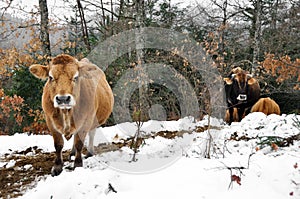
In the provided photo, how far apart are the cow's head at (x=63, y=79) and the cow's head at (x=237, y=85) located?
20.5ft

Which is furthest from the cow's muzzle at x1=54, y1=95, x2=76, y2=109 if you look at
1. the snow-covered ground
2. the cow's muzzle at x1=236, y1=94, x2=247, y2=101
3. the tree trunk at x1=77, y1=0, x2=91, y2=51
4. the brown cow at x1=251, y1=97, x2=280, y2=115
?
the tree trunk at x1=77, y1=0, x2=91, y2=51

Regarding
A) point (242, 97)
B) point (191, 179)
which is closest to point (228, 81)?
point (242, 97)

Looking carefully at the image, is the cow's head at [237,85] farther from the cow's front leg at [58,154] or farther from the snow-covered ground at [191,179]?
the cow's front leg at [58,154]

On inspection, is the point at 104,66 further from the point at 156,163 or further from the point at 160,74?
the point at 156,163

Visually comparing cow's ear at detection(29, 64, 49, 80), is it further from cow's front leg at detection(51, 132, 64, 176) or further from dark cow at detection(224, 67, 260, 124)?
dark cow at detection(224, 67, 260, 124)

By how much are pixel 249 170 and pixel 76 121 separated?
2335 mm

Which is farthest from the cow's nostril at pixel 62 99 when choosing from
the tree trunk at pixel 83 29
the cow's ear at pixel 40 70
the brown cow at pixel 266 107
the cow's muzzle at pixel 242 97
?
the tree trunk at pixel 83 29

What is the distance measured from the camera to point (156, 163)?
354 centimetres

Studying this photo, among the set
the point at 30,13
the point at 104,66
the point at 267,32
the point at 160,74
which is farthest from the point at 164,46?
the point at 267,32

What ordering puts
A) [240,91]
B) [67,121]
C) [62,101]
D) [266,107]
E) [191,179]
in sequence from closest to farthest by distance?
[191,179] < [62,101] < [67,121] < [266,107] < [240,91]

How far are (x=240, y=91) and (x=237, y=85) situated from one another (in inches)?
10.0

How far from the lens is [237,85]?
948 cm

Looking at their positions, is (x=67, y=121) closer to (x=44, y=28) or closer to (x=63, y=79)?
(x=63, y=79)

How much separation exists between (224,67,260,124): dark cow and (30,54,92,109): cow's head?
624 cm
